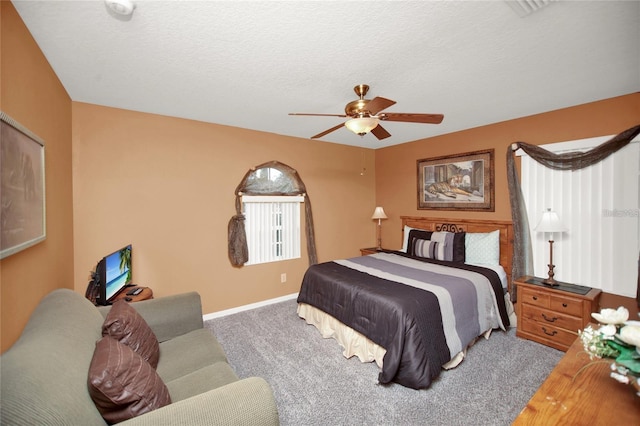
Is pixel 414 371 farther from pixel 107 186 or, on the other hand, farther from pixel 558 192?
pixel 107 186

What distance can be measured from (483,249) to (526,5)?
2656 mm

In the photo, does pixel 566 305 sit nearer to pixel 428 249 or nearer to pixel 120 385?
pixel 428 249

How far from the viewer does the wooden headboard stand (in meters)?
3.34

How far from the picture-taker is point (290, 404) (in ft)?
6.36

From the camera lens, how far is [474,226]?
369cm

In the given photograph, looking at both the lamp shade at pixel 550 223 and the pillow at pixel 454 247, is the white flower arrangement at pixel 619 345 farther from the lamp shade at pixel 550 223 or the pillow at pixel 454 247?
the pillow at pixel 454 247

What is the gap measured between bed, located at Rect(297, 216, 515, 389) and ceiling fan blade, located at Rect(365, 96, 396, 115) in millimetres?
1553

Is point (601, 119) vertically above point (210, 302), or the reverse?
point (601, 119)

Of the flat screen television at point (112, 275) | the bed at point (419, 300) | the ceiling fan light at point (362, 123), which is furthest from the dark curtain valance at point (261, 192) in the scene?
the ceiling fan light at point (362, 123)

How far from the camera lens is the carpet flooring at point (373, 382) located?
1816 mm

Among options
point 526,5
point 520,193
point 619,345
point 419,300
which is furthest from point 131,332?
point 520,193

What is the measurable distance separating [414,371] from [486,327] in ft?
3.87

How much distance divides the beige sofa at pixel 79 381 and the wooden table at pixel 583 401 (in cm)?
107

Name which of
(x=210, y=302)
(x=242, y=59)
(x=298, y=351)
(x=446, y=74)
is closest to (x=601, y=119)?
(x=446, y=74)
